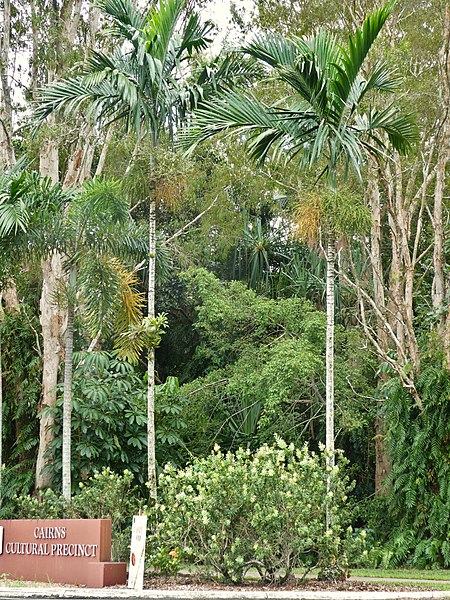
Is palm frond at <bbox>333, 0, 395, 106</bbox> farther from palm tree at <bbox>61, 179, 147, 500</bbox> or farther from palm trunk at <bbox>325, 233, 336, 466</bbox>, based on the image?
palm tree at <bbox>61, 179, 147, 500</bbox>

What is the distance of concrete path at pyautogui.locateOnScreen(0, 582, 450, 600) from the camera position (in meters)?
11.9

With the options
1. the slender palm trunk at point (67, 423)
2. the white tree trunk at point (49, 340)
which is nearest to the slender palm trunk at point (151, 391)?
the slender palm trunk at point (67, 423)

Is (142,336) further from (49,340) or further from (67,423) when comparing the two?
(49,340)

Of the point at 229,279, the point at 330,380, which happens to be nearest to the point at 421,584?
the point at 330,380

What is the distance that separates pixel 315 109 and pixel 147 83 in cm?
300

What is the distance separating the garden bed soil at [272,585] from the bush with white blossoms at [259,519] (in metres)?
0.19

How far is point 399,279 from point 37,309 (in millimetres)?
9662

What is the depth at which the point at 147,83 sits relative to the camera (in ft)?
50.3

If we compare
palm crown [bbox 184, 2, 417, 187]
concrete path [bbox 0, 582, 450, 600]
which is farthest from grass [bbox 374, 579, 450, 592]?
palm crown [bbox 184, 2, 417, 187]

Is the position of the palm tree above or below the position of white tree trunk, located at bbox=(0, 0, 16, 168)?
below

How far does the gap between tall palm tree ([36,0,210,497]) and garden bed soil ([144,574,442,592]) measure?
169cm

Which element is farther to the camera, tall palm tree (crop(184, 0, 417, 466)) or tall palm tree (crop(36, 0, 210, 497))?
tall palm tree (crop(36, 0, 210, 497))

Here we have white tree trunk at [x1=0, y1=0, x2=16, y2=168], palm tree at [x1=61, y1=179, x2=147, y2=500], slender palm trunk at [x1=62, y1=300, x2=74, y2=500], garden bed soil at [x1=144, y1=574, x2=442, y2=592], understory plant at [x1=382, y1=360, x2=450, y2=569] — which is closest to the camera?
garden bed soil at [x1=144, y1=574, x2=442, y2=592]

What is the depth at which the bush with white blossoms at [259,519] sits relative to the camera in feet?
42.5
